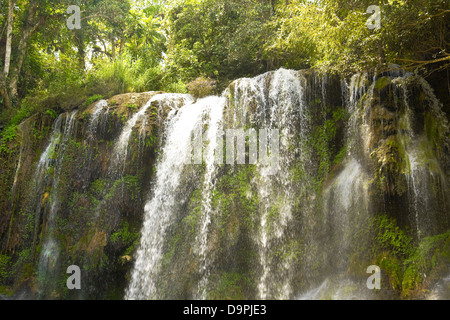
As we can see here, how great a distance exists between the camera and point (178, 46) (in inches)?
508

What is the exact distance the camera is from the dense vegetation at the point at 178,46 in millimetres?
7777

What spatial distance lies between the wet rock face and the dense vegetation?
31.0 inches

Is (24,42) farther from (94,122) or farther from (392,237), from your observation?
(392,237)

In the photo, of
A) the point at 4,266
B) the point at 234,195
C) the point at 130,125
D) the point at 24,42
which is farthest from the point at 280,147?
the point at 24,42

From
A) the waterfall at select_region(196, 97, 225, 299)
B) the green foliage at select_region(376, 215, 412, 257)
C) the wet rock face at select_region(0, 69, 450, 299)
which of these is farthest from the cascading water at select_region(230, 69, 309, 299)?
the green foliage at select_region(376, 215, 412, 257)

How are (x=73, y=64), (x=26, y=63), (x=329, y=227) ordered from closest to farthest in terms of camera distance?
(x=329, y=227)
(x=26, y=63)
(x=73, y=64)

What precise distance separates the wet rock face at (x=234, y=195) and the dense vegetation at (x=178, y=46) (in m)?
0.79

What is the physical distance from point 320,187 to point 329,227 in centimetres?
91

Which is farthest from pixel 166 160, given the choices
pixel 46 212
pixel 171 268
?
pixel 46 212

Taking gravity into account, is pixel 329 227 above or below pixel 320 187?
below

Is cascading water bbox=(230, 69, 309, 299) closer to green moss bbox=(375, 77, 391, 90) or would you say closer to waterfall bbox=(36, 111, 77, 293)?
green moss bbox=(375, 77, 391, 90)
